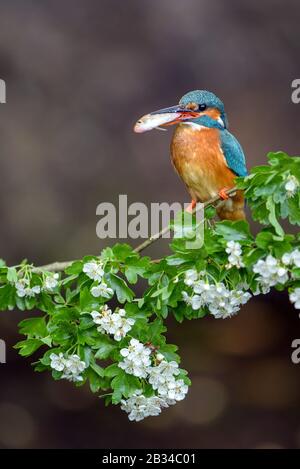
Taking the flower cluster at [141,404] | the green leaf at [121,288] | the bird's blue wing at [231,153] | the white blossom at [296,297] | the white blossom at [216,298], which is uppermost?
the bird's blue wing at [231,153]

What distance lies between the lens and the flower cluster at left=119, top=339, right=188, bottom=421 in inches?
70.7

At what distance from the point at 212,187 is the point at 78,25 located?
2.05 meters

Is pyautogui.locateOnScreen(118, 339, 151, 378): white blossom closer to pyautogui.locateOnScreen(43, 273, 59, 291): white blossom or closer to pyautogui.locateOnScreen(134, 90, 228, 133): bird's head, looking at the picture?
pyautogui.locateOnScreen(43, 273, 59, 291): white blossom

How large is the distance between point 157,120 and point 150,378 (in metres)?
0.57

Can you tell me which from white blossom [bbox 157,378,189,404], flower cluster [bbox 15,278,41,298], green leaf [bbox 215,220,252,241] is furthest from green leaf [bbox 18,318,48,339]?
green leaf [bbox 215,220,252,241]

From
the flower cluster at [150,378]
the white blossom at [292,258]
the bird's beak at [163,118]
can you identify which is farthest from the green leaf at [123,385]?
the bird's beak at [163,118]

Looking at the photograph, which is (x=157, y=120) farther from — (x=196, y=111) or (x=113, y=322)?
(x=113, y=322)

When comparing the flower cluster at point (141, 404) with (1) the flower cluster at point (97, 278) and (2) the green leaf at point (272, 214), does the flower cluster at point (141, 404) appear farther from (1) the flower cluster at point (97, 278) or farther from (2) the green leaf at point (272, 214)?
(2) the green leaf at point (272, 214)

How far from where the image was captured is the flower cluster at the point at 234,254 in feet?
5.56

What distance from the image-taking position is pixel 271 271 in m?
1.64

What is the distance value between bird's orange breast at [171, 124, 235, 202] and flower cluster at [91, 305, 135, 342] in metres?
0.61

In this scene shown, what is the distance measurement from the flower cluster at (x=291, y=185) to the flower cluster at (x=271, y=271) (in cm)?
14

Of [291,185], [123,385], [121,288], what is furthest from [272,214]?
[123,385]

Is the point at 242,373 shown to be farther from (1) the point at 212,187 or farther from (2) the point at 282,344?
(1) the point at 212,187
